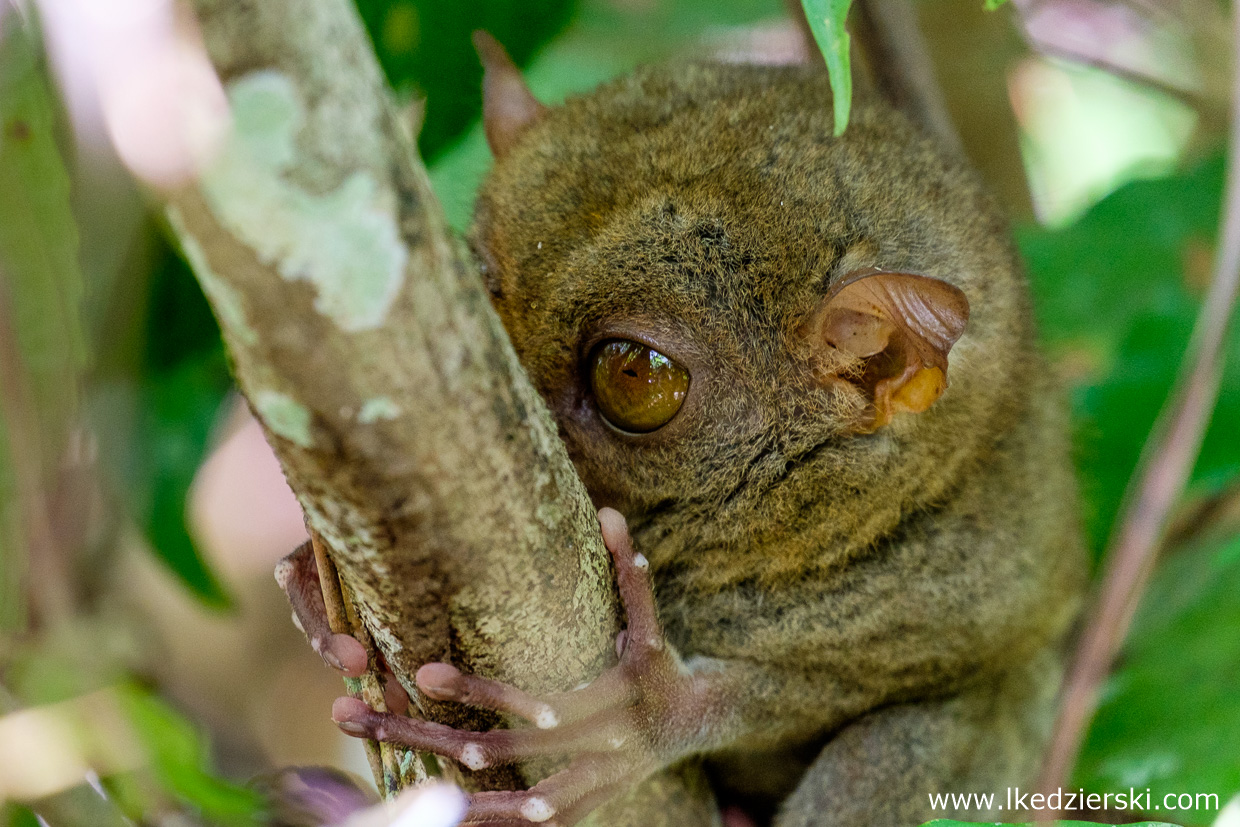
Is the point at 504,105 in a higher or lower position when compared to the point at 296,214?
higher

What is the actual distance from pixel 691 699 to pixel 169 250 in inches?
84.5

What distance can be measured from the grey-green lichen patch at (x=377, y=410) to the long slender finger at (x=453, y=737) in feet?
2.19

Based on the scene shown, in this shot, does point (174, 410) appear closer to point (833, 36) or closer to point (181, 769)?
point (181, 769)

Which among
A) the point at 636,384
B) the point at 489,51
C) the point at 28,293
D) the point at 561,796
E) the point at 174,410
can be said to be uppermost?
the point at 489,51

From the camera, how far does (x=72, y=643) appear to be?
284 cm

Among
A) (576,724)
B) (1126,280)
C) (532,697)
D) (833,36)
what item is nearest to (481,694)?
(532,697)

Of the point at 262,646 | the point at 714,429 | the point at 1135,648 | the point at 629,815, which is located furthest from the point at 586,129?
the point at 262,646

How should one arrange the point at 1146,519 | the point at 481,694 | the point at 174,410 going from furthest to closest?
the point at 174,410, the point at 1146,519, the point at 481,694

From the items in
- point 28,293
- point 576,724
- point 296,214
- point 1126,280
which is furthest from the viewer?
point 1126,280

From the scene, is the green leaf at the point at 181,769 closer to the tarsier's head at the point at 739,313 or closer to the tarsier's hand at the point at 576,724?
the tarsier's hand at the point at 576,724

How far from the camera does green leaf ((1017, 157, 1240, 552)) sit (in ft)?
11.7

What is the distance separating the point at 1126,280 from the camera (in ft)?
12.1

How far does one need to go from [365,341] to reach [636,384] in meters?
0.90

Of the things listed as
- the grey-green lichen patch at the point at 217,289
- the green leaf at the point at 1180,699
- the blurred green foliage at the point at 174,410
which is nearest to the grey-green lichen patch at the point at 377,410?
the grey-green lichen patch at the point at 217,289
